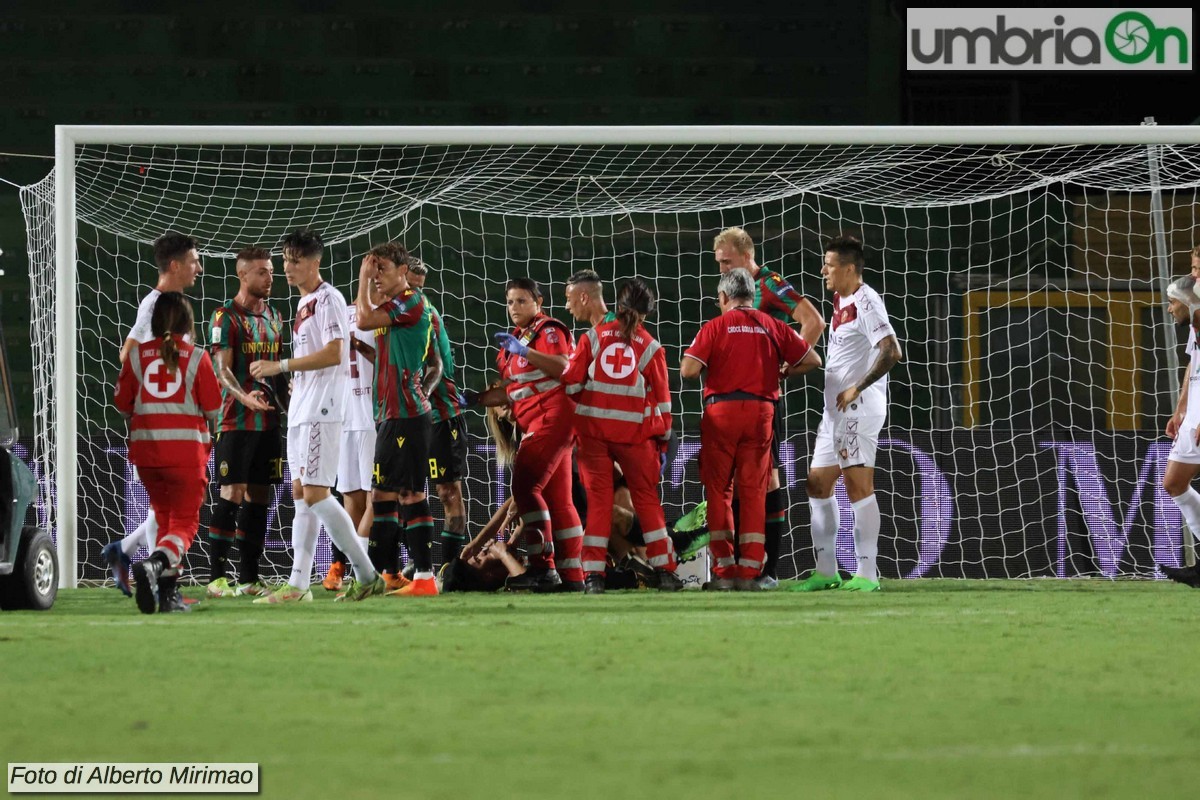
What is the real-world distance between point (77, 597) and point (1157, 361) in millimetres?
8338

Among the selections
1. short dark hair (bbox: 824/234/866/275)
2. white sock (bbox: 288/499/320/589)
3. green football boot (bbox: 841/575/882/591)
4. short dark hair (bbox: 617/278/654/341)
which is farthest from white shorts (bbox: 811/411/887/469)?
white sock (bbox: 288/499/320/589)

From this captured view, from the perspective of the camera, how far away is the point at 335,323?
7496mm

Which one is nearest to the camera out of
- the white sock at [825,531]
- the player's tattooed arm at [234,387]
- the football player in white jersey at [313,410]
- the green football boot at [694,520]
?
the football player in white jersey at [313,410]

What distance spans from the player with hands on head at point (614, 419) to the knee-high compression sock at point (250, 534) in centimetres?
171

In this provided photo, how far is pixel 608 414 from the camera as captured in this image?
797 centimetres

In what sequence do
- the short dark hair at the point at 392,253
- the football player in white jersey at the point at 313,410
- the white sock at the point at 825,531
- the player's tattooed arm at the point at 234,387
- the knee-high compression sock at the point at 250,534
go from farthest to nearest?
the white sock at the point at 825,531 → the knee-high compression sock at the point at 250,534 → the player's tattooed arm at the point at 234,387 → the short dark hair at the point at 392,253 → the football player in white jersey at the point at 313,410

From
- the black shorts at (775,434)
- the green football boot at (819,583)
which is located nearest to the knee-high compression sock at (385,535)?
the black shorts at (775,434)

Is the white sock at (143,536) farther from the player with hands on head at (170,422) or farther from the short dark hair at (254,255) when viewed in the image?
the short dark hair at (254,255)

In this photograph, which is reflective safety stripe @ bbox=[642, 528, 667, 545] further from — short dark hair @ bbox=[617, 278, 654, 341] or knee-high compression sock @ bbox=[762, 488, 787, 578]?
short dark hair @ bbox=[617, 278, 654, 341]

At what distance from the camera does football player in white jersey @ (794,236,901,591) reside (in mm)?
8312

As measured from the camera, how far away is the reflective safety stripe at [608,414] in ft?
26.2

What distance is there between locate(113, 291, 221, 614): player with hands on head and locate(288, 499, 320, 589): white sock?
0.67 m

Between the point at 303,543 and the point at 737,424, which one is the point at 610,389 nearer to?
the point at 737,424

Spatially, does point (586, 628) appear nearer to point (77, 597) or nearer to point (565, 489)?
point (565, 489)
